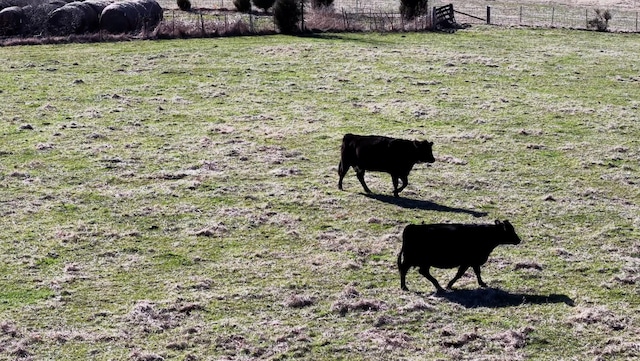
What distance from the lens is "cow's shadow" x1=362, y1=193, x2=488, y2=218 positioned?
24078mm

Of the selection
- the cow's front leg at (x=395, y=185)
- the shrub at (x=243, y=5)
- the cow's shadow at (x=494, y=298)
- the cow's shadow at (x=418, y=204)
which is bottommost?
the cow's shadow at (x=494, y=298)

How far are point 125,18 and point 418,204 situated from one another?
32.5 metres

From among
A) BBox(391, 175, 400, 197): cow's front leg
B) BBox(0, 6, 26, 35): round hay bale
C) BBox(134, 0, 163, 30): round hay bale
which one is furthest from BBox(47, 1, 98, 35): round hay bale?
BBox(391, 175, 400, 197): cow's front leg

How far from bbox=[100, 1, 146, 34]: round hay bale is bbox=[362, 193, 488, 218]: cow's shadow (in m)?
31.2

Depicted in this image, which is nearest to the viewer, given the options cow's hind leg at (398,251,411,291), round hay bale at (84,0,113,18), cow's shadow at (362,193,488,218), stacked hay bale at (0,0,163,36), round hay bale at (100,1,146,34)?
cow's hind leg at (398,251,411,291)

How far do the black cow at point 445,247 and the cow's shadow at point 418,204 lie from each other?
5.41 meters

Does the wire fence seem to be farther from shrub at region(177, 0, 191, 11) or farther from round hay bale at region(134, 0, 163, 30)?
round hay bale at region(134, 0, 163, 30)

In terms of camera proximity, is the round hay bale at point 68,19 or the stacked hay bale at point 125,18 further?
the stacked hay bale at point 125,18

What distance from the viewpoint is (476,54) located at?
1880 inches

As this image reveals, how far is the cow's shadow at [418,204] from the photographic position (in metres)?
24.1

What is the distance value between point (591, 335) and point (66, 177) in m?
15.9

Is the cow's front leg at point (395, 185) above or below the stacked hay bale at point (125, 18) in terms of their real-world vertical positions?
below

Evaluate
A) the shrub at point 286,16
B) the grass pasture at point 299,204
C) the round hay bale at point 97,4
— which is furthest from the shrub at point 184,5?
the grass pasture at point 299,204

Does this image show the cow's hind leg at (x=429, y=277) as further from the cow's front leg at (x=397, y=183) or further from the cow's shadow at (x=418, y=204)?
the cow's front leg at (x=397, y=183)
